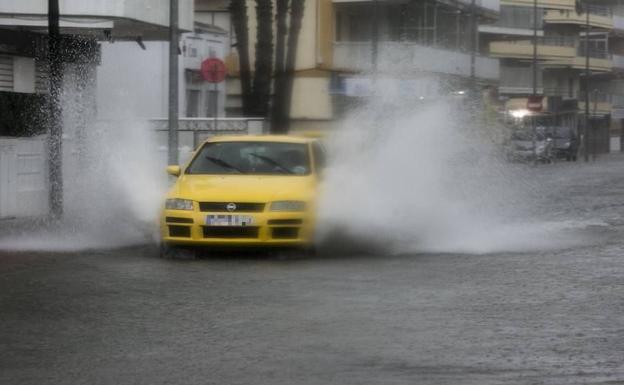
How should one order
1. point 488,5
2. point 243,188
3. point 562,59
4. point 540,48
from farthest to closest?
point 562,59 → point 540,48 → point 488,5 → point 243,188

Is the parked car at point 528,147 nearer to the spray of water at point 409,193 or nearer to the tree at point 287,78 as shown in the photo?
the tree at point 287,78

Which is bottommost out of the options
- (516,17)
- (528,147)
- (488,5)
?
(528,147)

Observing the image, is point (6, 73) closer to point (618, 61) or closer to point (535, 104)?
point (535, 104)

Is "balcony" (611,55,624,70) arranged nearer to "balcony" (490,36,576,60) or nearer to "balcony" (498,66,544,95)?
"balcony" (490,36,576,60)

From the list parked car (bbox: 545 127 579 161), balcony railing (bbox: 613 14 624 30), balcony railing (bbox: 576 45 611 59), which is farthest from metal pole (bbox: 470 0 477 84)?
balcony railing (bbox: 613 14 624 30)

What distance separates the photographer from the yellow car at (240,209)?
1695cm

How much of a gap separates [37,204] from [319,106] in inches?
1368

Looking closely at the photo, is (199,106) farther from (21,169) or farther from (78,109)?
(21,169)

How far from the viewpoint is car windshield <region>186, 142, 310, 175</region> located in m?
18.4

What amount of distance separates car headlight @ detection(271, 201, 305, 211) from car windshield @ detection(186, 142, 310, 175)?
1.16 meters

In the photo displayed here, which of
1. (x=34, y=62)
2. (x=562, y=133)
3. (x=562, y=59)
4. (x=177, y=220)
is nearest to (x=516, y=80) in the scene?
(x=562, y=59)

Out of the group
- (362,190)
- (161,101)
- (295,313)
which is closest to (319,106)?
(161,101)

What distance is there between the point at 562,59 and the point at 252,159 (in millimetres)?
85057

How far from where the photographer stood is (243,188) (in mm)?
17375
